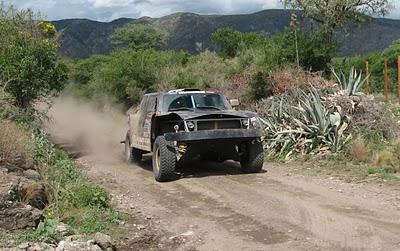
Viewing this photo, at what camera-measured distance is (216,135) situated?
11.8 metres

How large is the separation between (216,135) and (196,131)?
0.40 metres

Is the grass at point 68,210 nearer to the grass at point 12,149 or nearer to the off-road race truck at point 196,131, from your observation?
the grass at point 12,149

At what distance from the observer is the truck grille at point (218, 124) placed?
39.6ft

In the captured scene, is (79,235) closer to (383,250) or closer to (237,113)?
(383,250)

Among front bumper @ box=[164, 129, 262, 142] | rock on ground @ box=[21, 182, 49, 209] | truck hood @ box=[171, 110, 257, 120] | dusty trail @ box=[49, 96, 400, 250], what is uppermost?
truck hood @ box=[171, 110, 257, 120]

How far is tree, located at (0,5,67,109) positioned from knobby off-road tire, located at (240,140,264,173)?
6628 millimetres

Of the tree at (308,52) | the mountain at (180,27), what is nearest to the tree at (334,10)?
the tree at (308,52)

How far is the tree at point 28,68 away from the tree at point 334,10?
14973 millimetres

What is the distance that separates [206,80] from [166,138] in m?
14.5

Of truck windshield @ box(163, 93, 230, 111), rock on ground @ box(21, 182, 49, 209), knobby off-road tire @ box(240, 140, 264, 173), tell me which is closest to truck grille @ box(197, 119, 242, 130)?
knobby off-road tire @ box(240, 140, 264, 173)

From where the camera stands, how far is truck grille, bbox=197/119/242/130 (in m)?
12.1

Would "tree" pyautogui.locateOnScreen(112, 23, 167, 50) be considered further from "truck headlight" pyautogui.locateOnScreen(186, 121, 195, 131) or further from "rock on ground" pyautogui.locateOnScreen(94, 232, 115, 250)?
"rock on ground" pyautogui.locateOnScreen(94, 232, 115, 250)

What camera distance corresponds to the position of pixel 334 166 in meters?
12.8

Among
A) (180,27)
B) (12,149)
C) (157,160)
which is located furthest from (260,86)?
(180,27)
